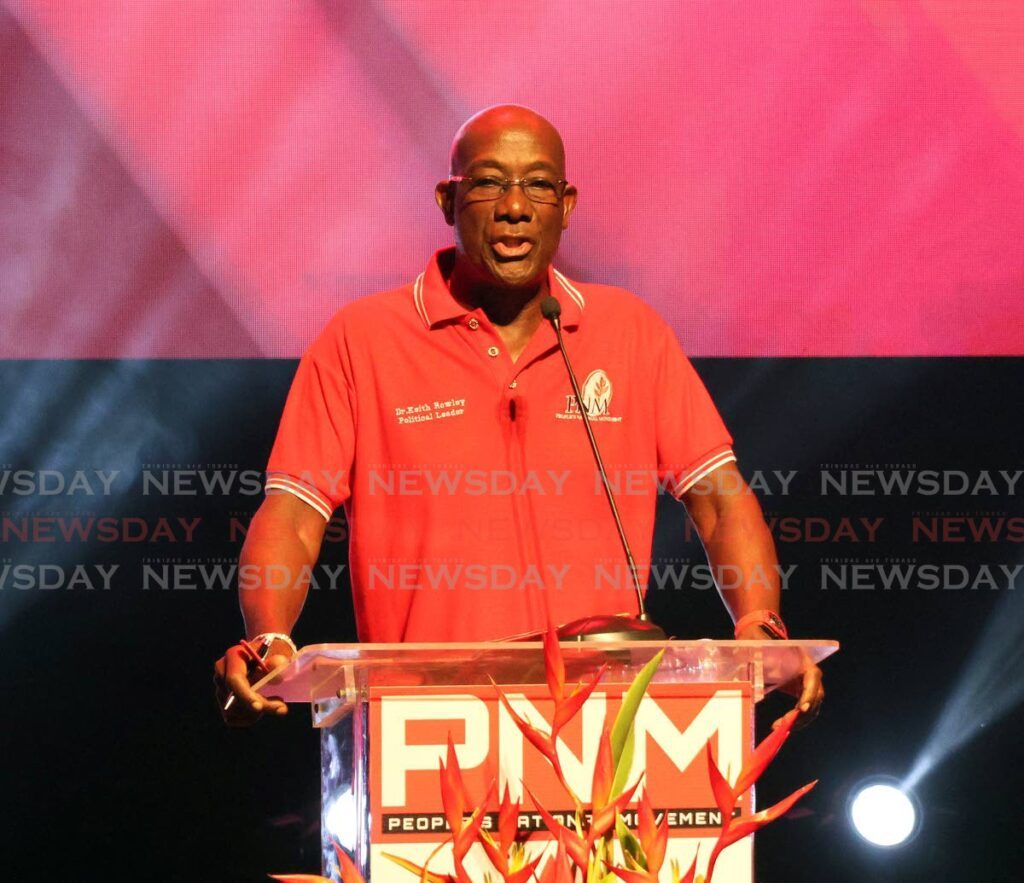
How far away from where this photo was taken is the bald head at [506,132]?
2.67m

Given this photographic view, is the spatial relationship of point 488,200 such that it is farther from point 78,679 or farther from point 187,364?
point 78,679

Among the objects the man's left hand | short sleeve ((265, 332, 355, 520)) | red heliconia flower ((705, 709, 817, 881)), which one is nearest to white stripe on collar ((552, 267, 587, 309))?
short sleeve ((265, 332, 355, 520))

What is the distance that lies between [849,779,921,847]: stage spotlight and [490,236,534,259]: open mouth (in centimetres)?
172

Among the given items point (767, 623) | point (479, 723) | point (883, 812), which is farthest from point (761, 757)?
point (883, 812)

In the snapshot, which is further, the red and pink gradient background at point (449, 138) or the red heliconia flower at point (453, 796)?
the red and pink gradient background at point (449, 138)

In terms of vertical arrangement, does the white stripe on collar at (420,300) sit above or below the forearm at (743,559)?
above

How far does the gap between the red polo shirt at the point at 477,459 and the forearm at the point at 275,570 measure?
66mm

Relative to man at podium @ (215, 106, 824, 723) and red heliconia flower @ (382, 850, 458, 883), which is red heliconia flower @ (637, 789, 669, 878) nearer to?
red heliconia flower @ (382, 850, 458, 883)

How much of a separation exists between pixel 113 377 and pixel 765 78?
1632 millimetres

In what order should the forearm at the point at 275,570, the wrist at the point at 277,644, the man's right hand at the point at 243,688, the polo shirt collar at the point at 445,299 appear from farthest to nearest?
the polo shirt collar at the point at 445,299 < the forearm at the point at 275,570 < the wrist at the point at 277,644 < the man's right hand at the point at 243,688

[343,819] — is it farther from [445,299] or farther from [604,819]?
[445,299]

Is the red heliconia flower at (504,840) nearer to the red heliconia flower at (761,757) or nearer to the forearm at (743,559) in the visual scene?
the red heliconia flower at (761,757)

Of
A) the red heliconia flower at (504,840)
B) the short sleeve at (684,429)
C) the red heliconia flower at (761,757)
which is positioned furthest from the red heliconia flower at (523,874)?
the short sleeve at (684,429)

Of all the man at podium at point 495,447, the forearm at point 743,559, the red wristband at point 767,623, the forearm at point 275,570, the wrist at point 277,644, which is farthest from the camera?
the man at podium at point 495,447
